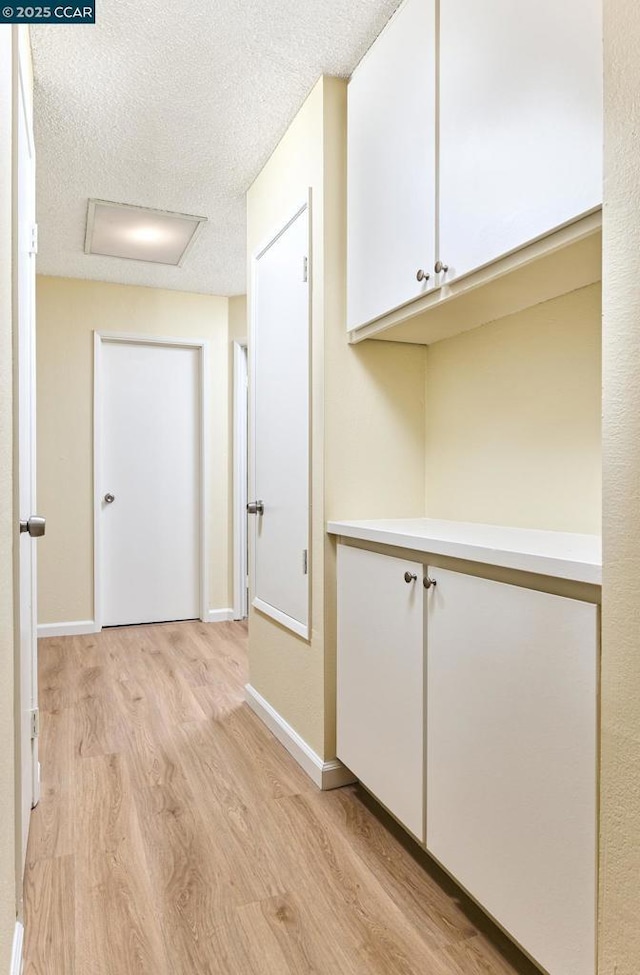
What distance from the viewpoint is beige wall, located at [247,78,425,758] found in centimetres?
214

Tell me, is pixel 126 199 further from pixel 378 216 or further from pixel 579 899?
pixel 579 899

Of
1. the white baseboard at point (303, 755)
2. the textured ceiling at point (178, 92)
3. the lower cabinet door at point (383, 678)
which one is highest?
the textured ceiling at point (178, 92)

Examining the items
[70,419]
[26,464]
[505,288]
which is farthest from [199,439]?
[505,288]

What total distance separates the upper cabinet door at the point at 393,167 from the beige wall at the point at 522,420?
0.34 metres

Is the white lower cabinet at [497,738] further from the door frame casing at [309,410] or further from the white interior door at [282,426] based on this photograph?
the white interior door at [282,426]

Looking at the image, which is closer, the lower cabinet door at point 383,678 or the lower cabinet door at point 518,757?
the lower cabinet door at point 518,757

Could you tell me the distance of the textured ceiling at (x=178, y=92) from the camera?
1855 mm

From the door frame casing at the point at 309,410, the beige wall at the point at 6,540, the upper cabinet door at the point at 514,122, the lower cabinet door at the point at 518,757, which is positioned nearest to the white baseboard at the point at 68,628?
the door frame casing at the point at 309,410

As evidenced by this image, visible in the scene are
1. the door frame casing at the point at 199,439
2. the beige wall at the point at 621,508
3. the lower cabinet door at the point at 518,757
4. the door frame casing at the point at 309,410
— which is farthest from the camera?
the door frame casing at the point at 199,439

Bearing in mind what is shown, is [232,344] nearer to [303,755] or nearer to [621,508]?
[303,755]

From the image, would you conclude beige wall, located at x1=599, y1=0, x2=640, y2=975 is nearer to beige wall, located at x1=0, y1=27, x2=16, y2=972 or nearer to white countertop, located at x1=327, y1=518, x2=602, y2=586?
white countertop, located at x1=327, y1=518, x2=602, y2=586

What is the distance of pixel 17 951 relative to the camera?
4.35 feet

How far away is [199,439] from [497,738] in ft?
12.1

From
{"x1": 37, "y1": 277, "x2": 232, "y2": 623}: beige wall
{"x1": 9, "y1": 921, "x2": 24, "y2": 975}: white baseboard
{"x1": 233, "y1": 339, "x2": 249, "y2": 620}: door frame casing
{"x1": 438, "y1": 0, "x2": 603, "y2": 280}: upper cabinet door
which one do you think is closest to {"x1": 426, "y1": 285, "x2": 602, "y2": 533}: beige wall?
{"x1": 438, "y1": 0, "x2": 603, "y2": 280}: upper cabinet door
